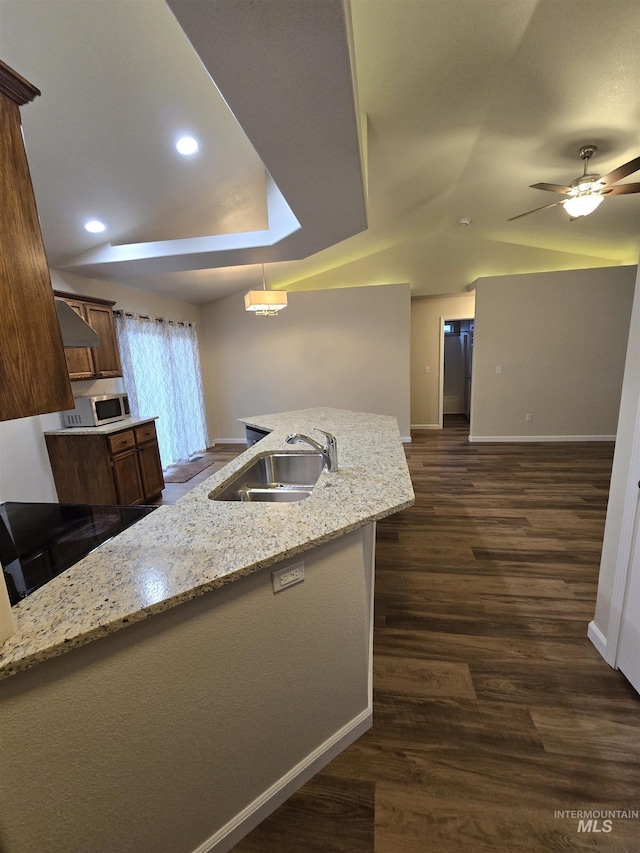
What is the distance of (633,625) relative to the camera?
148 centimetres

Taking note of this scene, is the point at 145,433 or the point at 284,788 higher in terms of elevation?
the point at 145,433

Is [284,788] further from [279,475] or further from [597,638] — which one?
[597,638]

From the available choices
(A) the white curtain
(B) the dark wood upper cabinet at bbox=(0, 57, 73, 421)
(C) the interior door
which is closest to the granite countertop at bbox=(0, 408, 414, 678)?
(B) the dark wood upper cabinet at bbox=(0, 57, 73, 421)

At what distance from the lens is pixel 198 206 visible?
3119mm

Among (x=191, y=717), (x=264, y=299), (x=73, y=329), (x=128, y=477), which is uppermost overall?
(x=264, y=299)

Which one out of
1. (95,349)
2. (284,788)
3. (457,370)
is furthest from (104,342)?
(457,370)

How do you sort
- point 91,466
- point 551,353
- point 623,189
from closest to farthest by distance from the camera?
1. point 623,189
2. point 91,466
3. point 551,353

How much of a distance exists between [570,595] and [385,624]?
1.18 m

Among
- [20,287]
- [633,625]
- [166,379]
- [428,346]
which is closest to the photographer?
[20,287]

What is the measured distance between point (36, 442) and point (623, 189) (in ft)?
17.5

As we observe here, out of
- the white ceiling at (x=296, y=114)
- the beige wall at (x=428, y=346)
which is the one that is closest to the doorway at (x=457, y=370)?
the beige wall at (x=428, y=346)

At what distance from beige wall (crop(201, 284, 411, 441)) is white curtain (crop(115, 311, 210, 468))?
1.73ft

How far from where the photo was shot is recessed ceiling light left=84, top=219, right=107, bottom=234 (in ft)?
9.53

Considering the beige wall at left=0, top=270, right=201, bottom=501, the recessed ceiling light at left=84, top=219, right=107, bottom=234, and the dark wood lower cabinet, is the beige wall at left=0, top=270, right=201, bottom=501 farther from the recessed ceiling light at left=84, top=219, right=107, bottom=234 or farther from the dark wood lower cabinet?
the recessed ceiling light at left=84, top=219, right=107, bottom=234
